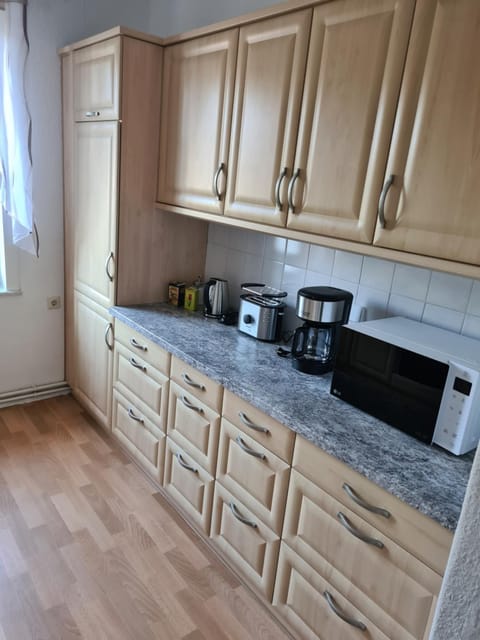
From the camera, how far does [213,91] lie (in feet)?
6.60

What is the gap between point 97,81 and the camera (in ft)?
7.73

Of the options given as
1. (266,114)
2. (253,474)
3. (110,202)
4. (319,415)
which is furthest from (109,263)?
(319,415)

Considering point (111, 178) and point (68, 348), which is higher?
point (111, 178)

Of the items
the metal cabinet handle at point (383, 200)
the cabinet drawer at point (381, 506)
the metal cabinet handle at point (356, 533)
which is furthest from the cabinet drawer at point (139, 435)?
the metal cabinet handle at point (383, 200)

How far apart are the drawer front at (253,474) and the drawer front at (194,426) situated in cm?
5

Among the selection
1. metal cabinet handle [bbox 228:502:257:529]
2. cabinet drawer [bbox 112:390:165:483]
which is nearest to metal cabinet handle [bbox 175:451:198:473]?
cabinet drawer [bbox 112:390:165:483]

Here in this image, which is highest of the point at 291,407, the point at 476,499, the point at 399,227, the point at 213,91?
the point at 213,91

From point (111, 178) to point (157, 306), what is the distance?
2.32 feet

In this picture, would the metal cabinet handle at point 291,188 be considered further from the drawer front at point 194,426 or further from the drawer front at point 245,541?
the drawer front at point 245,541

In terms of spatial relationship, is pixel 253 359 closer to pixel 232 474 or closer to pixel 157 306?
pixel 232 474

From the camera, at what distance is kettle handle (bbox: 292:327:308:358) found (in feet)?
6.19

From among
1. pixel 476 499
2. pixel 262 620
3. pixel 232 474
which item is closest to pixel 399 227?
pixel 476 499

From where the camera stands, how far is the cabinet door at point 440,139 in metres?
1.21

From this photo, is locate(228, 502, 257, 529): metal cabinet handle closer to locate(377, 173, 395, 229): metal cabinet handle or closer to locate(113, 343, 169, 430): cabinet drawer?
locate(113, 343, 169, 430): cabinet drawer
